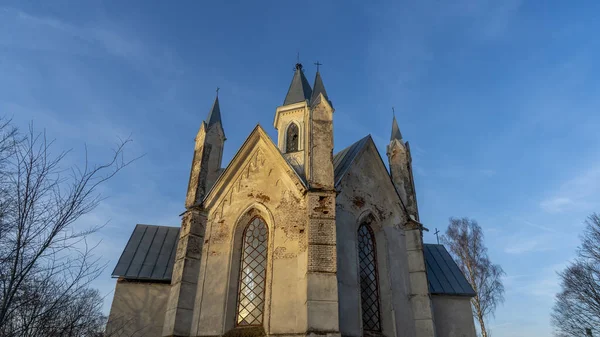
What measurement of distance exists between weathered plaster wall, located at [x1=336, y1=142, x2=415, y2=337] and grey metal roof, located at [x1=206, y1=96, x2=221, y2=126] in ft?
22.4

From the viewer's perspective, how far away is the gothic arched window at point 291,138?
17562mm

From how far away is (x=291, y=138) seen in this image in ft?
58.3

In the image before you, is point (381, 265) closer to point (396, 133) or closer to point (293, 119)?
point (396, 133)

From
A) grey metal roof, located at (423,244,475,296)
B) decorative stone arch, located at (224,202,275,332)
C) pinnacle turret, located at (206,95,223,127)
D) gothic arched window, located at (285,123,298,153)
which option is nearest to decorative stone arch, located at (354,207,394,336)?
decorative stone arch, located at (224,202,275,332)

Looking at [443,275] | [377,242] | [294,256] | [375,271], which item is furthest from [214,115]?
[443,275]

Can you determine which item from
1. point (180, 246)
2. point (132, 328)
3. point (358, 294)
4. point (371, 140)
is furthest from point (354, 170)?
point (132, 328)

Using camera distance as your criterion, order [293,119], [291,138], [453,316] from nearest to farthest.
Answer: [453,316] < [291,138] < [293,119]

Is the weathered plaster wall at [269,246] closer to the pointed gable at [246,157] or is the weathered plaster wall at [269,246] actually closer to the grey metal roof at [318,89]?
the pointed gable at [246,157]

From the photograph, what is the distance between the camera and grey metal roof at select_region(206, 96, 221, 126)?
17406 mm

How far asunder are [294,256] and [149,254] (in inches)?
313

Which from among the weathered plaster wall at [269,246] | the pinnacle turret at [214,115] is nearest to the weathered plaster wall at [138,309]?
the weathered plaster wall at [269,246]

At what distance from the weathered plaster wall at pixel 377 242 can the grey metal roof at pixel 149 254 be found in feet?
24.8

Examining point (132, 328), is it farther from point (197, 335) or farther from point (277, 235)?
point (277, 235)

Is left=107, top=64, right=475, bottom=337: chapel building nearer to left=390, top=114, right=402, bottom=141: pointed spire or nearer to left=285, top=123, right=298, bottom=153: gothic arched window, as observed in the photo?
left=285, top=123, right=298, bottom=153: gothic arched window
